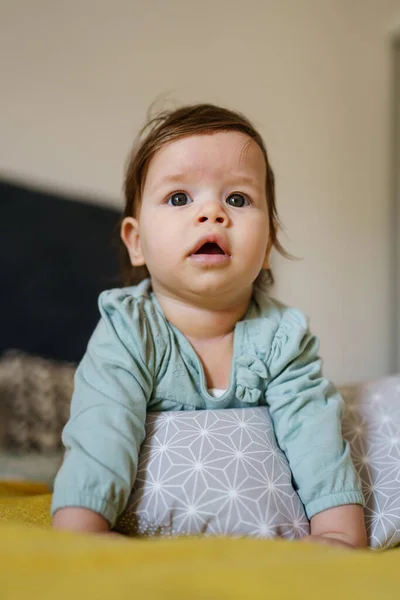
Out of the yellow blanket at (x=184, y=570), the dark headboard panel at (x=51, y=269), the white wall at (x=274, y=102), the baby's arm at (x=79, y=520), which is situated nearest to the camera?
the yellow blanket at (x=184, y=570)

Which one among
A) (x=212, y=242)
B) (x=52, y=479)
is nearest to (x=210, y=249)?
(x=212, y=242)

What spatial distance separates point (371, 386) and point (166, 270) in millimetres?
397

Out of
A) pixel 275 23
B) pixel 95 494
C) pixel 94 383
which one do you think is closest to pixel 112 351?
pixel 94 383

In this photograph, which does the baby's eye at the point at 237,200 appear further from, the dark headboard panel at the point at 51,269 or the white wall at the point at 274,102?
the white wall at the point at 274,102

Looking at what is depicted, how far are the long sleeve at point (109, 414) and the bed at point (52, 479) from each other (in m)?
0.07

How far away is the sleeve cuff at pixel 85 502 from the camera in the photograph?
0.64 meters

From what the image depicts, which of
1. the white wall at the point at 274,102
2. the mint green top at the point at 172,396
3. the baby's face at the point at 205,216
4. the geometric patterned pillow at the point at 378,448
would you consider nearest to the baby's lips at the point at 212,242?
the baby's face at the point at 205,216

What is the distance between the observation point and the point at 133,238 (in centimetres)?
97

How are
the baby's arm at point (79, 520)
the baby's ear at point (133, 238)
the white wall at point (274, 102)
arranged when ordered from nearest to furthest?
the baby's arm at point (79, 520) < the baby's ear at point (133, 238) < the white wall at point (274, 102)

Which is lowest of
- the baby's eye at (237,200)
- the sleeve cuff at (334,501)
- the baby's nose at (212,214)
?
the sleeve cuff at (334,501)

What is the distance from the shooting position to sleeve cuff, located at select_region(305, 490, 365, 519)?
27.9 inches

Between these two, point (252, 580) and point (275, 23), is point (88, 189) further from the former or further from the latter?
point (252, 580)

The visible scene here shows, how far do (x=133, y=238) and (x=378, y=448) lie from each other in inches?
19.0

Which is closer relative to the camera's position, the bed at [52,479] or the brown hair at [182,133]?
the bed at [52,479]
